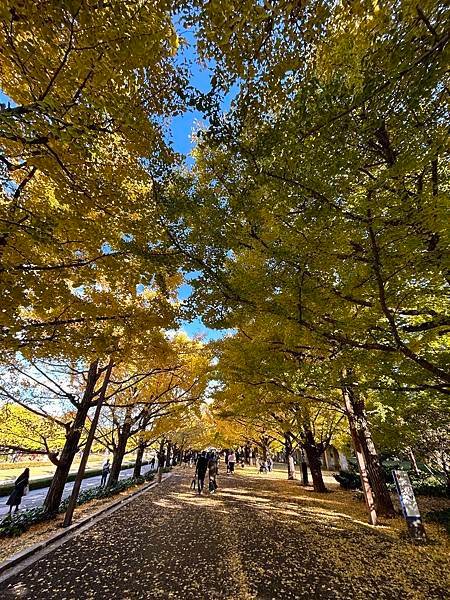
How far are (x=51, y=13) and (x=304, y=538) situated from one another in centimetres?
913

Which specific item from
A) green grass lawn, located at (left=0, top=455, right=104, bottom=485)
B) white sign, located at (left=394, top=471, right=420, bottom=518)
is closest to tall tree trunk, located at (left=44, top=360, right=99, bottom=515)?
white sign, located at (left=394, top=471, right=420, bottom=518)

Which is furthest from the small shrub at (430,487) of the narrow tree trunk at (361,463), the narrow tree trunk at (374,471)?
the narrow tree trunk at (361,463)

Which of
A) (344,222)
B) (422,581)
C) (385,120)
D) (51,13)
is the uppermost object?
(51,13)

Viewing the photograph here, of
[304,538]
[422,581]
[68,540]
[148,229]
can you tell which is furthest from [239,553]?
[148,229]

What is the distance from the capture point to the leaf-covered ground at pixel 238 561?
397 cm

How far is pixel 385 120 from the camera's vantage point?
9.77 feet

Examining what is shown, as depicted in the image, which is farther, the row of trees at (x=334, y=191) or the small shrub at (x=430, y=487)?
the small shrub at (x=430, y=487)

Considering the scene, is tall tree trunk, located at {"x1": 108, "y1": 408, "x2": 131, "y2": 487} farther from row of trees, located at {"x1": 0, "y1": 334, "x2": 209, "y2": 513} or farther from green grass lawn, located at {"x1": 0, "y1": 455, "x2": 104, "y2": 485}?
green grass lawn, located at {"x1": 0, "y1": 455, "x2": 104, "y2": 485}

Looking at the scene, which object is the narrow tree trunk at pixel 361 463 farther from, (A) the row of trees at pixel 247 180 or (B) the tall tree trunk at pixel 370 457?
Answer: (A) the row of trees at pixel 247 180

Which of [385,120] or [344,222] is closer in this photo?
[385,120]

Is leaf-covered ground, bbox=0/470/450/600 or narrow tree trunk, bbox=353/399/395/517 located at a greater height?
narrow tree trunk, bbox=353/399/395/517

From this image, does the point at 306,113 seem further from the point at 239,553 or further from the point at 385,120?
the point at 239,553

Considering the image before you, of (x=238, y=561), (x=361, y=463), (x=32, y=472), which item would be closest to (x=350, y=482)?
(x=361, y=463)

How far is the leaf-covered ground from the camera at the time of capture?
3.97 metres
